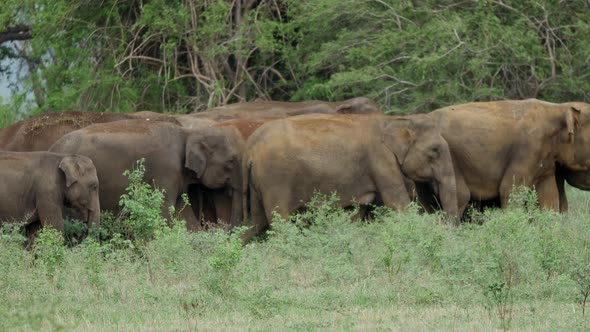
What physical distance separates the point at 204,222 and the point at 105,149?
1.36m

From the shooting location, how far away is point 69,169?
13492mm

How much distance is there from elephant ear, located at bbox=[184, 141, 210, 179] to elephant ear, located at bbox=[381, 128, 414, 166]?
6.27ft

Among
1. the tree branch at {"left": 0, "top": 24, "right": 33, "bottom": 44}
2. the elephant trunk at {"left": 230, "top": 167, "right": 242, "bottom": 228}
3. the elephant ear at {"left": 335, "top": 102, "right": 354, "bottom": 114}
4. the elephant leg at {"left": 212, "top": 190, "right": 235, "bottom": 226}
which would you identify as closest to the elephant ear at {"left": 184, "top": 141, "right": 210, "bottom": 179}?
the elephant trunk at {"left": 230, "top": 167, "right": 242, "bottom": 228}

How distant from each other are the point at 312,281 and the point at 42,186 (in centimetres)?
362

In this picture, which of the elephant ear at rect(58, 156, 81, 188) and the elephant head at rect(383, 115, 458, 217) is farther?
the elephant head at rect(383, 115, 458, 217)

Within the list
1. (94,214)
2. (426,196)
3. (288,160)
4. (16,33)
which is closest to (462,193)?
(426,196)

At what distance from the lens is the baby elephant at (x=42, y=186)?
1332cm

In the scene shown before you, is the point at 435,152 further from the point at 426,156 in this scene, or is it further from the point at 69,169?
the point at 69,169

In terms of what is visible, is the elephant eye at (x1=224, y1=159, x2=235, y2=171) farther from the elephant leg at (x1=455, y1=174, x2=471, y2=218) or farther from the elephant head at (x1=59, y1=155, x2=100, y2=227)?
the elephant leg at (x1=455, y1=174, x2=471, y2=218)

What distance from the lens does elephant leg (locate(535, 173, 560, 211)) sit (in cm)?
1612

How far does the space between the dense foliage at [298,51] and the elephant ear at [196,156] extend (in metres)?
5.73

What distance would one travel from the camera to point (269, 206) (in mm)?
14547

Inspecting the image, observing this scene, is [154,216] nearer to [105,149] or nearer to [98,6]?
[105,149]

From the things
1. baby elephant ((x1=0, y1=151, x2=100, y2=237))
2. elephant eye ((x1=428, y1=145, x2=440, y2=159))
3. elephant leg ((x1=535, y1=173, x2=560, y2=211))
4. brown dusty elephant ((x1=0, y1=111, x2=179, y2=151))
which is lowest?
elephant leg ((x1=535, y1=173, x2=560, y2=211))
